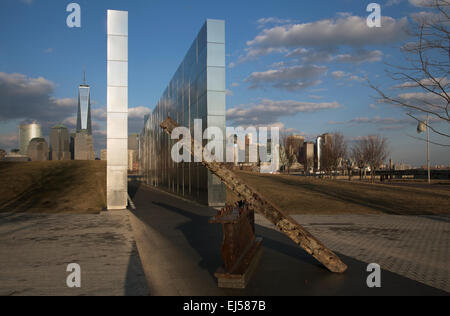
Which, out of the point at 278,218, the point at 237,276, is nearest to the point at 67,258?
the point at 237,276

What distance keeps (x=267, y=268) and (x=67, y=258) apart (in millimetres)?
4070

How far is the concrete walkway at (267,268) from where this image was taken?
218 inches

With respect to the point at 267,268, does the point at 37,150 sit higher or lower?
higher

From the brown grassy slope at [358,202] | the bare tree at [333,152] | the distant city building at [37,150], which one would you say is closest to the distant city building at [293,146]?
A: the bare tree at [333,152]

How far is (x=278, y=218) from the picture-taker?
Result: 629 cm

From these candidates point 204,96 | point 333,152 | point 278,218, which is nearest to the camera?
point 278,218

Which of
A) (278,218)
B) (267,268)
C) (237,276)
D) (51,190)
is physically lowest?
(267,268)

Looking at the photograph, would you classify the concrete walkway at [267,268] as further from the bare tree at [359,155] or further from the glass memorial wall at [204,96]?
the bare tree at [359,155]

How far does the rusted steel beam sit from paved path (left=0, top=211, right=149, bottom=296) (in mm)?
2119

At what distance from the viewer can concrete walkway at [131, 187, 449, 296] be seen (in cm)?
554

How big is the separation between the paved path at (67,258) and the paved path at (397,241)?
4593 millimetres

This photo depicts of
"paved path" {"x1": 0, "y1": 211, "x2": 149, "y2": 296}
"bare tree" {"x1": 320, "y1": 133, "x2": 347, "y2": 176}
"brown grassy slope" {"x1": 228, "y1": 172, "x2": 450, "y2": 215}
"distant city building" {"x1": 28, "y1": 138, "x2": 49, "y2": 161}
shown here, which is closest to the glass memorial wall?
"brown grassy slope" {"x1": 228, "y1": 172, "x2": 450, "y2": 215}

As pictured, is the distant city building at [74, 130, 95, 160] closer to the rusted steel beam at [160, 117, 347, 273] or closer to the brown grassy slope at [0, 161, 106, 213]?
the brown grassy slope at [0, 161, 106, 213]

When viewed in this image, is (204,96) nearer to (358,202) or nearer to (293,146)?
(358,202)
